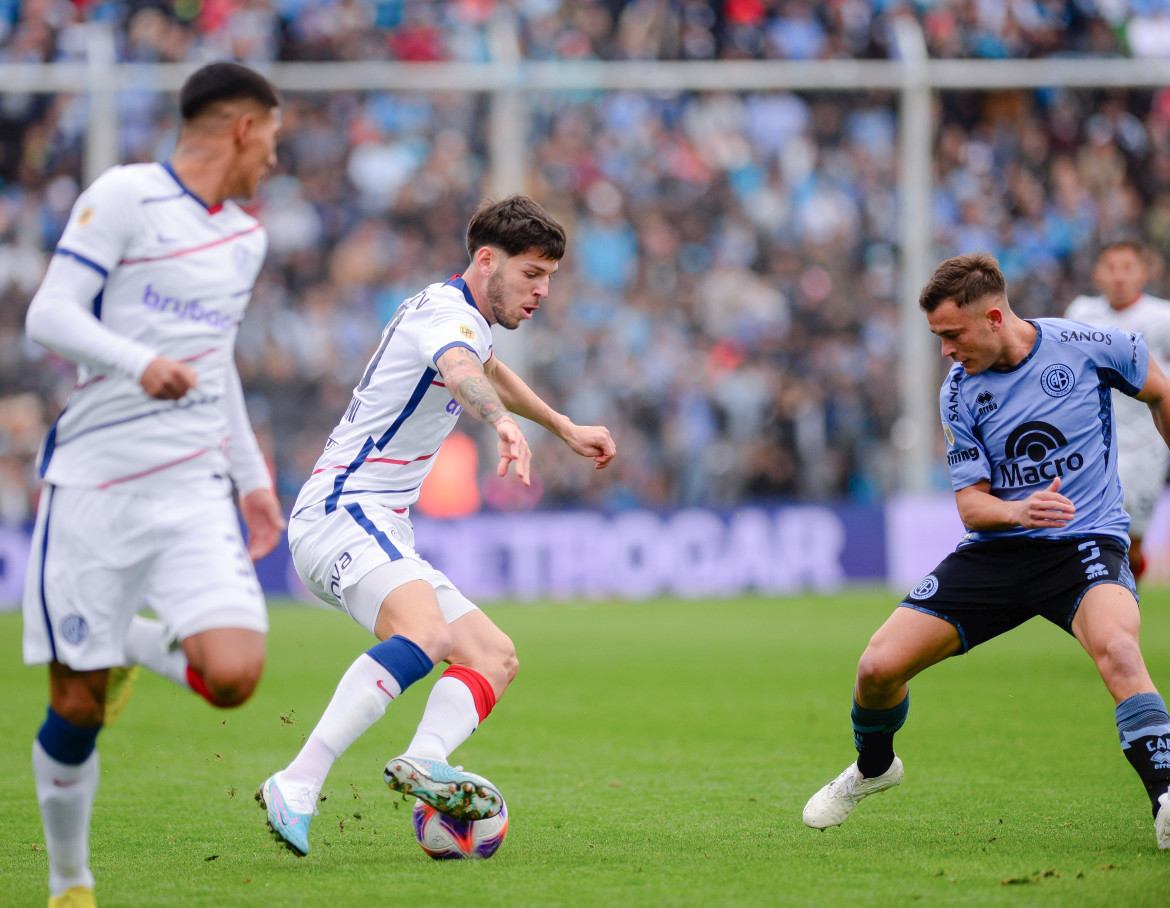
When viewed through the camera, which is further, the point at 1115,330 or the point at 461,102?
the point at 461,102

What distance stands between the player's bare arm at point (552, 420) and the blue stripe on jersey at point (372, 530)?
757 mm

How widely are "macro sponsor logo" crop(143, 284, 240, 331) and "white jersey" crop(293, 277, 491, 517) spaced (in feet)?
3.00

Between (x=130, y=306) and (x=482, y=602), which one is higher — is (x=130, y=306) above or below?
above

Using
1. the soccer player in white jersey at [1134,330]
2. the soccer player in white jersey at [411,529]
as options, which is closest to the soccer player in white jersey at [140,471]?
the soccer player in white jersey at [411,529]

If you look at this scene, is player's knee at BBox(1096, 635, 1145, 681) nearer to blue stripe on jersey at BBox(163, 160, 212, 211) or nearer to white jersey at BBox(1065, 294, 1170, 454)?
blue stripe on jersey at BBox(163, 160, 212, 211)

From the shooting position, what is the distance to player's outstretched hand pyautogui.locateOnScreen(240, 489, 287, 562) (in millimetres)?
4648

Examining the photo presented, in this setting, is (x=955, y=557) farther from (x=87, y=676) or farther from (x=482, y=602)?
(x=482, y=602)

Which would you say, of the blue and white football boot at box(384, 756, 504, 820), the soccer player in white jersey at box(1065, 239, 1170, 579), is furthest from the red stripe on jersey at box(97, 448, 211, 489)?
the soccer player in white jersey at box(1065, 239, 1170, 579)

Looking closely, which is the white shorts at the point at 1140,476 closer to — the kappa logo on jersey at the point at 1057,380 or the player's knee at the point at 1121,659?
the kappa logo on jersey at the point at 1057,380

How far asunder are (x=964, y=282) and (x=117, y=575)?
10.4 ft

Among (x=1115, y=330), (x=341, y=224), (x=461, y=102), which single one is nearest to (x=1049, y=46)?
(x=461, y=102)

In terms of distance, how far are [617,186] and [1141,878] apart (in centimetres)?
1591

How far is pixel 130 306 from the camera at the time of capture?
4121 mm

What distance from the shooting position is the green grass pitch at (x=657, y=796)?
4.50m
